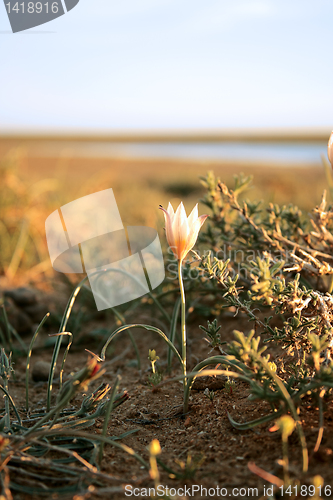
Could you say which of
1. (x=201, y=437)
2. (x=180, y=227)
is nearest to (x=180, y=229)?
(x=180, y=227)

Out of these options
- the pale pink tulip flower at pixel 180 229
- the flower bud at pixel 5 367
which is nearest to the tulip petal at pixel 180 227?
the pale pink tulip flower at pixel 180 229

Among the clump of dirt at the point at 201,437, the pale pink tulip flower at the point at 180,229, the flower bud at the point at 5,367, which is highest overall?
the pale pink tulip flower at the point at 180,229

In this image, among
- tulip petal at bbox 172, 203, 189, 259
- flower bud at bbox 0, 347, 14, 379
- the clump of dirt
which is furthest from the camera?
flower bud at bbox 0, 347, 14, 379

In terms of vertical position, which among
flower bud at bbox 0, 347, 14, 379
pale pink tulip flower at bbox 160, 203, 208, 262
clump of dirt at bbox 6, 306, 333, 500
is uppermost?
pale pink tulip flower at bbox 160, 203, 208, 262

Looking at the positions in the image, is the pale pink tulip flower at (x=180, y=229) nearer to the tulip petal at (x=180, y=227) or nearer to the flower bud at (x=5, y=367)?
the tulip petal at (x=180, y=227)

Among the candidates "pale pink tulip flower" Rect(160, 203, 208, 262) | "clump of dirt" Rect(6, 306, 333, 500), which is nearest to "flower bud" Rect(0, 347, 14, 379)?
"clump of dirt" Rect(6, 306, 333, 500)

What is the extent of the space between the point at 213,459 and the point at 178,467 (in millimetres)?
86

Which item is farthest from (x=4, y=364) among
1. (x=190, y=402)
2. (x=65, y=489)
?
(x=190, y=402)

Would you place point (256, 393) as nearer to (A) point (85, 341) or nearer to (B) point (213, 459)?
(B) point (213, 459)

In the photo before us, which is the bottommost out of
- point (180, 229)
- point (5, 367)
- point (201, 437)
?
point (201, 437)

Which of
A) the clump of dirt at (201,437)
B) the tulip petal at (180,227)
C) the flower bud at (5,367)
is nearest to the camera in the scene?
the clump of dirt at (201,437)

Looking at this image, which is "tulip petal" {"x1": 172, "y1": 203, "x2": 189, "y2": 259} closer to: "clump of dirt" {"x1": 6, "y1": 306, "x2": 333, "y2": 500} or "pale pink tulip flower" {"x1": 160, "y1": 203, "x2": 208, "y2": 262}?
"pale pink tulip flower" {"x1": 160, "y1": 203, "x2": 208, "y2": 262}

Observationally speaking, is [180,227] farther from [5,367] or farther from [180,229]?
[5,367]

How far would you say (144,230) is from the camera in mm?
2137
